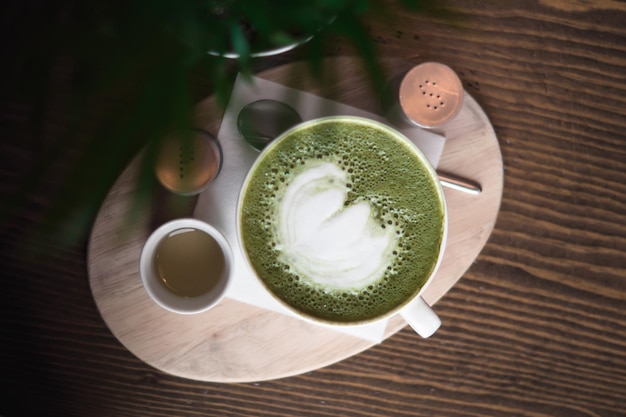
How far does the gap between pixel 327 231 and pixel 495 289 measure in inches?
17.9

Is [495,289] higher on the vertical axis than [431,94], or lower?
lower

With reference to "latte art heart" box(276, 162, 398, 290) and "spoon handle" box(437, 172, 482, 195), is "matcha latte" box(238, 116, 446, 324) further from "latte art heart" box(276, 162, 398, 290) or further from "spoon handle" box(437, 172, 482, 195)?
"spoon handle" box(437, 172, 482, 195)

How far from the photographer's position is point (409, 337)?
123cm

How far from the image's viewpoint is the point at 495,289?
48.3 inches

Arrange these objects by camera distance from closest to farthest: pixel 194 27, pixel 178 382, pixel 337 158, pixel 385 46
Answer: pixel 194 27, pixel 337 158, pixel 385 46, pixel 178 382

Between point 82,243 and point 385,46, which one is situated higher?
point 385,46

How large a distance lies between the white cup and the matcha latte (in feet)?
0.22

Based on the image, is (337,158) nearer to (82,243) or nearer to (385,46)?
(385,46)

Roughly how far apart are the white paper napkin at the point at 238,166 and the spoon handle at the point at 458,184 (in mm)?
55

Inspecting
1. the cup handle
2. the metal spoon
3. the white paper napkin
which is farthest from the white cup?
the cup handle

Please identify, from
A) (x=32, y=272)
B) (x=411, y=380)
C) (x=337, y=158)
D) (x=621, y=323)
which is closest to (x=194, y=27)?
(x=337, y=158)

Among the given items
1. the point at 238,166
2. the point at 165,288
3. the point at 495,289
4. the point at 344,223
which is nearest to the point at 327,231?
the point at 344,223

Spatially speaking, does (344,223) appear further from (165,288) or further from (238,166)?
(165,288)

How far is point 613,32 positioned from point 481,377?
0.78 m
